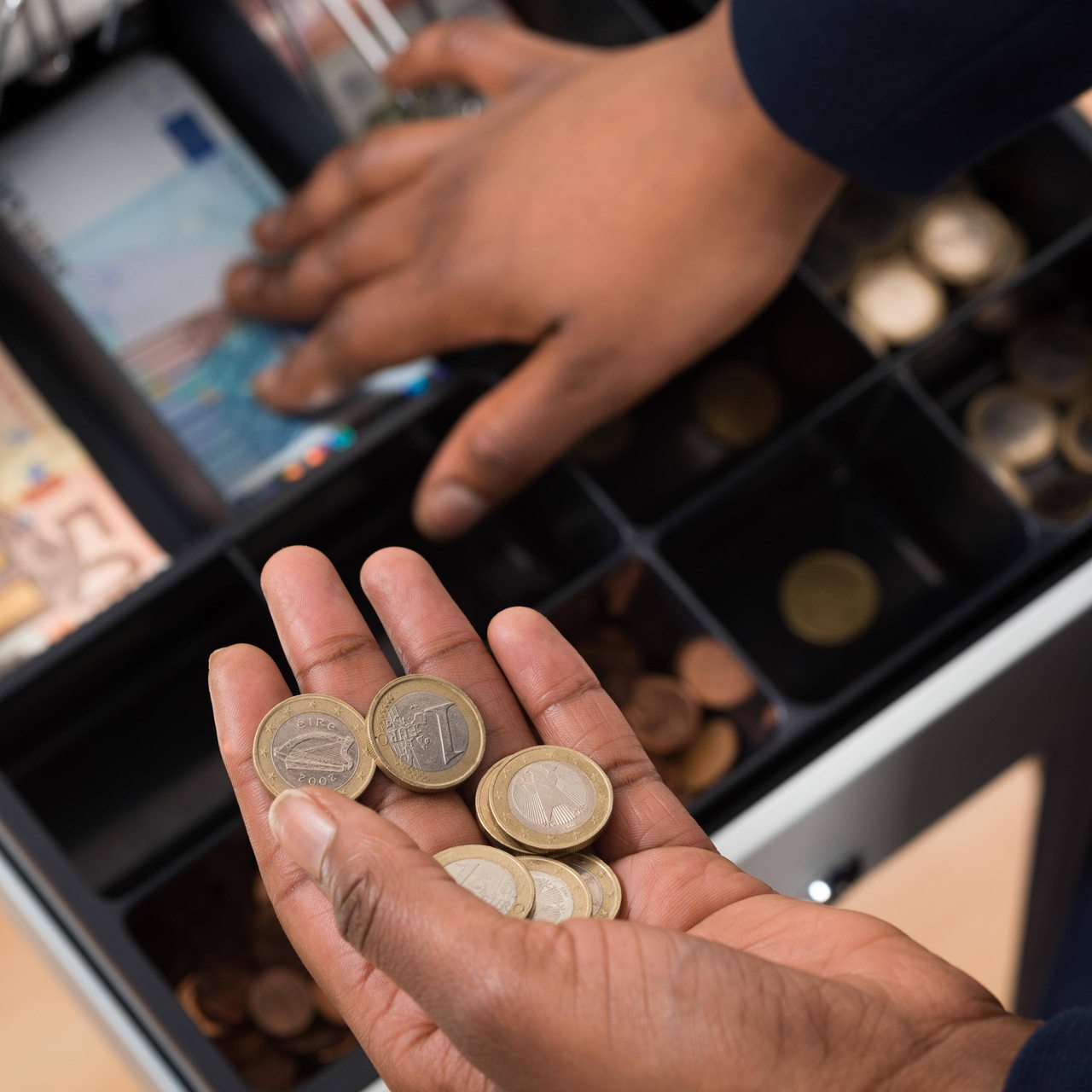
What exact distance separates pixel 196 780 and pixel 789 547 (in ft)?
2.92

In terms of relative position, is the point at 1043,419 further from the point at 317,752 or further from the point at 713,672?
the point at 317,752

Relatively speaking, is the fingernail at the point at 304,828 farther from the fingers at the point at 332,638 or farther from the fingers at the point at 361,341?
the fingers at the point at 361,341

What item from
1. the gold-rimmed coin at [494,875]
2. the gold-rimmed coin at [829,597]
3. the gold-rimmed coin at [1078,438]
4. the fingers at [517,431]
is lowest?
the gold-rimmed coin at [1078,438]

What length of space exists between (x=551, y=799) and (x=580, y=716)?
0.09m

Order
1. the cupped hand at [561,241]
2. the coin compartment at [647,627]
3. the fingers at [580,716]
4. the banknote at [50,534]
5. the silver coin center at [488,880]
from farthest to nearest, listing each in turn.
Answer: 1. the banknote at [50,534]
2. the coin compartment at [647,627]
3. the cupped hand at [561,241]
4. the fingers at [580,716]
5. the silver coin center at [488,880]

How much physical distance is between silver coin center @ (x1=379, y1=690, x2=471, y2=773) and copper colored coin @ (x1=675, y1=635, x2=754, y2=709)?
50 cm

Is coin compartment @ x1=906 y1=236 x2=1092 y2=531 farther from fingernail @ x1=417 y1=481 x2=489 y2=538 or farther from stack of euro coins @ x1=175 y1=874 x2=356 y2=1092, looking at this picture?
stack of euro coins @ x1=175 y1=874 x2=356 y2=1092

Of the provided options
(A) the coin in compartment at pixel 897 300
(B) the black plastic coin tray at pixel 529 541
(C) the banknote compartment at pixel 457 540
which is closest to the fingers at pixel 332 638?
(B) the black plastic coin tray at pixel 529 541

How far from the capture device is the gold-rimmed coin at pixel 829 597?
5.40 ft

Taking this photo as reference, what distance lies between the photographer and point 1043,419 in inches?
67.6

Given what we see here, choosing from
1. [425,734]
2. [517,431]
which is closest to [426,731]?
[425,734]

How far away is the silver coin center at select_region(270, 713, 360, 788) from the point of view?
96 cm

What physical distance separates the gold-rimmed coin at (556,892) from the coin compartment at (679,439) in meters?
0.80

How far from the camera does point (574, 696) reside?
106 cm
